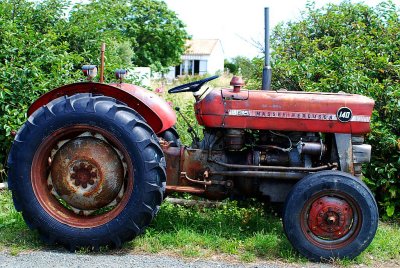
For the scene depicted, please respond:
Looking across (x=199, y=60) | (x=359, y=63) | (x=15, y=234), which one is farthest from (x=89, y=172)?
(x=199, y=60)

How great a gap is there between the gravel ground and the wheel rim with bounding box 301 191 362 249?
289 mm

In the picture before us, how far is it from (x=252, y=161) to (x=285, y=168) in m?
0.36

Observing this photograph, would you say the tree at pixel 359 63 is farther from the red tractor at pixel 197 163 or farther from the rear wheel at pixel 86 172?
the rear wheel at pixel 86 172

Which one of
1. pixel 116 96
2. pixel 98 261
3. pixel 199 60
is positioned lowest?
pixel 98 261

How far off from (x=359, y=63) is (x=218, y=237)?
11.1ft

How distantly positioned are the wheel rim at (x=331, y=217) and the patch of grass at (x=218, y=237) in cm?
21

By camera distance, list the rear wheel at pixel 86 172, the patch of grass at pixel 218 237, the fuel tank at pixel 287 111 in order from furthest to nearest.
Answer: the fuel tank at pixel 287 111 → the patch of grass at pixel 218 237 → the rear wheel at pixel 86 172

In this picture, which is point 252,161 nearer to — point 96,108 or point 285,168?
point 285,168

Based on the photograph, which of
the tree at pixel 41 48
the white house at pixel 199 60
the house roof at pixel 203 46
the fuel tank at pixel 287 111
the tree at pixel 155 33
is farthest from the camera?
the house roof at pixel 203 46

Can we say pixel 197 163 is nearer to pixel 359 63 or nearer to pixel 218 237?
pixel 218 237

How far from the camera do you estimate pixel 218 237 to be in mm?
5629

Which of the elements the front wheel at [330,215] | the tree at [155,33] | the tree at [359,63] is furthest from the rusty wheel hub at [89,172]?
the tree at [155,33]

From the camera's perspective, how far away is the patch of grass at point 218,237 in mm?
5305

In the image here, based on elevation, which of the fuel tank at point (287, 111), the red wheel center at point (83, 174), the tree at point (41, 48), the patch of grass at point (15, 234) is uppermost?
the tree at point (41, 48)
